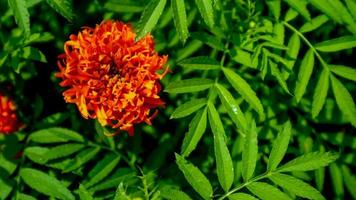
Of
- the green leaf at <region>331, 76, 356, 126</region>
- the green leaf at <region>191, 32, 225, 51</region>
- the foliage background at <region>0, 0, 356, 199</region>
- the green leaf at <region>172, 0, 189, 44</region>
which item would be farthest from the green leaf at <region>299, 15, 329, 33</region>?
the green leaf at <region>172, 0, 189, 44</region>

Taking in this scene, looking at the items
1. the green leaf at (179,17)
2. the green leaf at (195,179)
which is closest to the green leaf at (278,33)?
the green leaf at (179,17)

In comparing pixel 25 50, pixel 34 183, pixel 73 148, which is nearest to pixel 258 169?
pixel 73 148

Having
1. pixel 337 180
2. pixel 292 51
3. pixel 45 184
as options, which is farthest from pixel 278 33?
pixel 45 184

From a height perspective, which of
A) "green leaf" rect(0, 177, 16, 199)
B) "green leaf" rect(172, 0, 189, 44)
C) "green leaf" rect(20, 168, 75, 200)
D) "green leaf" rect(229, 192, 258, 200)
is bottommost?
"green leaf" rect(0, 177, 16, 199)

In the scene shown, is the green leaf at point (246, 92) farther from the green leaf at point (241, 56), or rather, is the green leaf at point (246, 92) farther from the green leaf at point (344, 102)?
the green leaf at point (344, 102)

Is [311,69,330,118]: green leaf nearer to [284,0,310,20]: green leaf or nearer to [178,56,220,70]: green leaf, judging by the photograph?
[284,0,310,20]: green leaf

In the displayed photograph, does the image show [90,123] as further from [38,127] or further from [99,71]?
[99,71]
